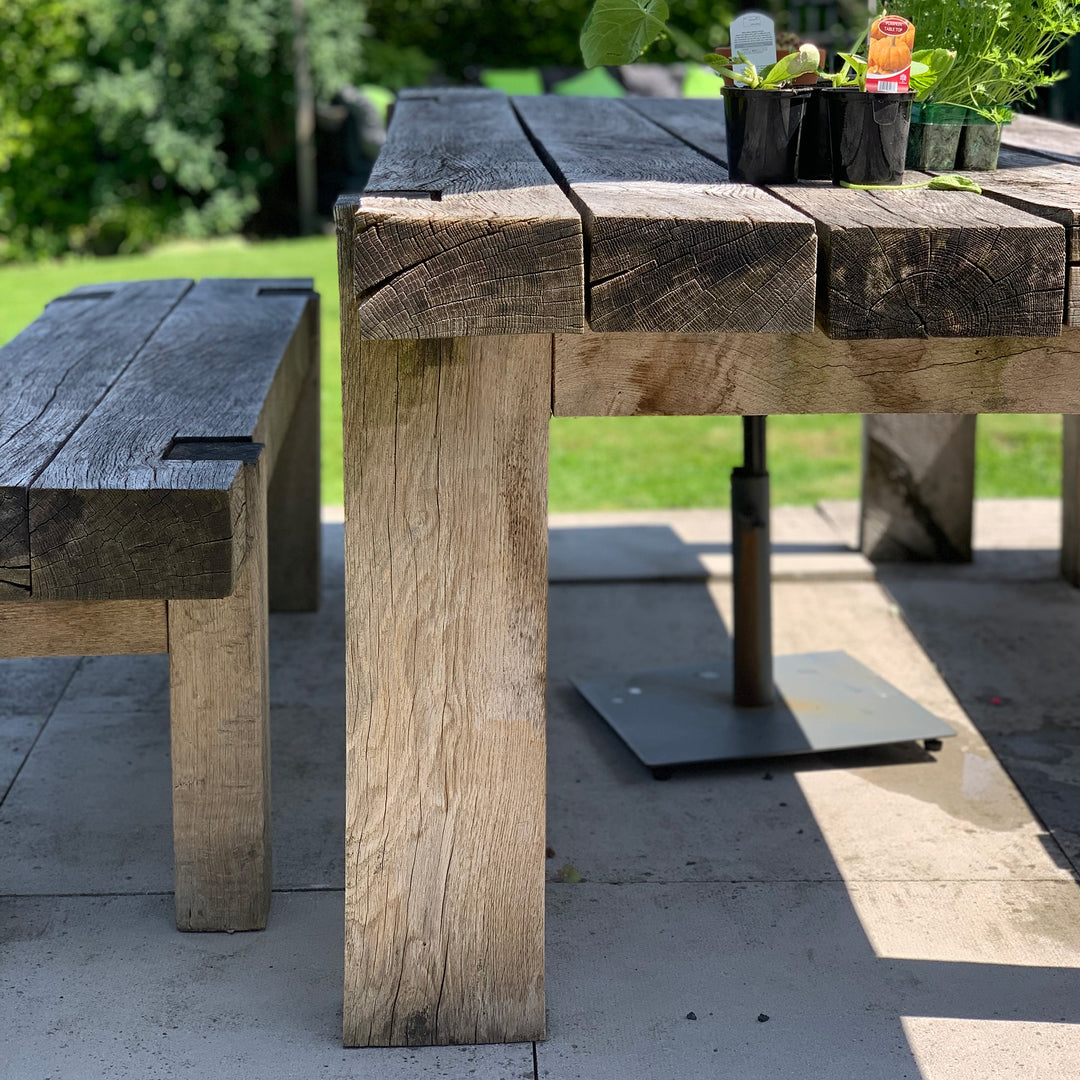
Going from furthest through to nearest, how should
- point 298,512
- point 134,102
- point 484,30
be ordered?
point 484,30 < point 134,102 < point 298,512

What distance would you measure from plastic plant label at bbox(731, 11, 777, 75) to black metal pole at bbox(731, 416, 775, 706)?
2.95 feet

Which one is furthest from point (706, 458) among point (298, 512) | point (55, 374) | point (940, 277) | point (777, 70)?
point (940, 277)

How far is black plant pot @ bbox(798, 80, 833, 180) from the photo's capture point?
1.64 m

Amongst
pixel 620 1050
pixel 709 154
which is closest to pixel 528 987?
pixel 620 1050

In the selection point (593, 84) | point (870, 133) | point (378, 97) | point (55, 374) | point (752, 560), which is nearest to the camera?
point (870, 133)

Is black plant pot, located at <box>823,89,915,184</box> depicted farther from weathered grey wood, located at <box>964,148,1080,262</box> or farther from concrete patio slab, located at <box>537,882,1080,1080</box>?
Result: concrete patio slab, located at <box>537,882,1080,1080</box>

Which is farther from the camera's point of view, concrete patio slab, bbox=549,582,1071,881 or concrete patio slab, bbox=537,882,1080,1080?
concrete patio slab, bbox=549,582,1071,881

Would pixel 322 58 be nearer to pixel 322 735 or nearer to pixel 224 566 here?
pixel 322 735

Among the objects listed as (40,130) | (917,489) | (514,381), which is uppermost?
(40,130)

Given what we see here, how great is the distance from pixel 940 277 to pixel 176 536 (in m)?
0.89

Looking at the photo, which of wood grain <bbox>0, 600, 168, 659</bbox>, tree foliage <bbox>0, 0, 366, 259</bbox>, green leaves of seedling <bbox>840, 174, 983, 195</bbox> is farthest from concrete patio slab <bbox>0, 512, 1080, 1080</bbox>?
tree foliage <bbox>0, 0, 366, 259</bbox>

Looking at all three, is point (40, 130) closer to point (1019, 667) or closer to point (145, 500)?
point (1019, 667)

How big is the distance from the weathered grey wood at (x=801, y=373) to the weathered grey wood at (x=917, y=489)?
1.97 metres

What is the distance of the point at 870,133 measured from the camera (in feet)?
5.25
